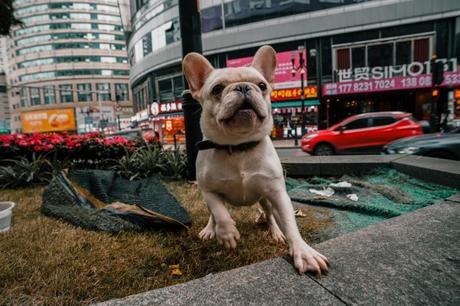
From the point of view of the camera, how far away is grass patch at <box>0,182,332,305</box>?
1.59 m

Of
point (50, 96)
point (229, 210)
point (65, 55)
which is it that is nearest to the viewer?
point (229, 210)

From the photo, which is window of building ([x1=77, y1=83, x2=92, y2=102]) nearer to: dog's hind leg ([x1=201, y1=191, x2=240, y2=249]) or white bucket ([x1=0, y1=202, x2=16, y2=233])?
white bucket ([x1=0, y1=202, x2=16, y2=233])

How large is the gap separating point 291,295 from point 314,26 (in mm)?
25349

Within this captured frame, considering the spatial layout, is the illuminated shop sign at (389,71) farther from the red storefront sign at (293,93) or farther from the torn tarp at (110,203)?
the torn tarp at (110,203)

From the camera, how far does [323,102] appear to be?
22750 mm

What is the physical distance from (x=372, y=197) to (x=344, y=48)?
22.7 m

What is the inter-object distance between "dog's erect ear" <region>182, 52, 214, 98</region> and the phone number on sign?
21.9m

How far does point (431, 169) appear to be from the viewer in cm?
367

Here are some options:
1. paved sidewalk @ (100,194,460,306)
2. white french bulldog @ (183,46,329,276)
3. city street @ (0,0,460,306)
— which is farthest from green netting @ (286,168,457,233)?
white french bulldog @ (183,46,329,276)

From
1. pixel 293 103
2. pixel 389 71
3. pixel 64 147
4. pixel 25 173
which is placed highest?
pixel 389 71

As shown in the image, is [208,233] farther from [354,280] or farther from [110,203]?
[110,203]

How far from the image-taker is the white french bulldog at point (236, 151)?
5.95 feet

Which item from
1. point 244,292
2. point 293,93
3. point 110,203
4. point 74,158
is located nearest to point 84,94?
point 293,93

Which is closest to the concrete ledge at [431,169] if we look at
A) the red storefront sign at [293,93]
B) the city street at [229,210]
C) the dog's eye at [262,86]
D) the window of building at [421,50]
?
the city street at [229,210]
